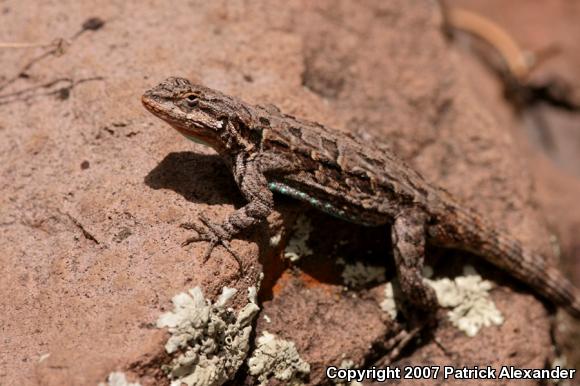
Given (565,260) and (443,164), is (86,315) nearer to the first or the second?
(443,164)

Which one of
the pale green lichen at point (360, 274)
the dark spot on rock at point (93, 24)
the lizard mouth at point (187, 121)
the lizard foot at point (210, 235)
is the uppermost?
the lizard mouth at point (187, 121)

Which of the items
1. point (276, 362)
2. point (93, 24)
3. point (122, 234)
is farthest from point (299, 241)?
point (93, 24)

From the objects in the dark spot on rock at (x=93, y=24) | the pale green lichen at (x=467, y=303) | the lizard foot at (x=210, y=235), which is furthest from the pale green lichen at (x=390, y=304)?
the dark spot on rock at (x=93, y=24)

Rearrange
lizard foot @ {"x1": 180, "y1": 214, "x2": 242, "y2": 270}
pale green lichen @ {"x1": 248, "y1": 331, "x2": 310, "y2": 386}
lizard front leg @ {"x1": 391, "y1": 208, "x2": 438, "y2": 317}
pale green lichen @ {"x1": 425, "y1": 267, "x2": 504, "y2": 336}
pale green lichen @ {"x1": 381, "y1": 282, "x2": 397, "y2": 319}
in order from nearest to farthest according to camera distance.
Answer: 1. lizard foot @ {"x1": 180, "y1": 214, "x2": 242, "y2": 270}
2. pale green lichen @ {"x1": 248, "y1": 331, "x2": 310, "y2": 386}
3. lizard front leg @ {"x1": 391, "y1": 208, "x2": 438, "y2": 317}
4. pale green lichen @ {"x1": 381, "y1": 282, "x2": 397, "y2": 319}
5. pale green lichen @ {"x1": 425, "y1": 267, "x2": 504, "y2": 336}

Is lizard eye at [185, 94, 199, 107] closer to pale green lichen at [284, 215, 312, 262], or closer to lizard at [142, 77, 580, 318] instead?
lizard at [142, 77, 580, 318]

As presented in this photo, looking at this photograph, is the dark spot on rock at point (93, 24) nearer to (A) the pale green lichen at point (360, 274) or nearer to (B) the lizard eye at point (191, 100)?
(B) the lizard eye at point (191, 100)

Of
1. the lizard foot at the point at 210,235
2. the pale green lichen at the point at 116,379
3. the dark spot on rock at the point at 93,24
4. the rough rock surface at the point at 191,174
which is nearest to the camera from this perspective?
the pale green lichen at the point at 116,379

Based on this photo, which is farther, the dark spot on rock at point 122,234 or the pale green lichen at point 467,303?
the pale green lichen at point 467,303

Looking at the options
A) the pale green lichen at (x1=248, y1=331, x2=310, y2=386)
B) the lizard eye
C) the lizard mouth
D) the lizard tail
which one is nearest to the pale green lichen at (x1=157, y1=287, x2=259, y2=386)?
the pale green lichen at (x1=248, y1=331, x2=310, y2=386)
